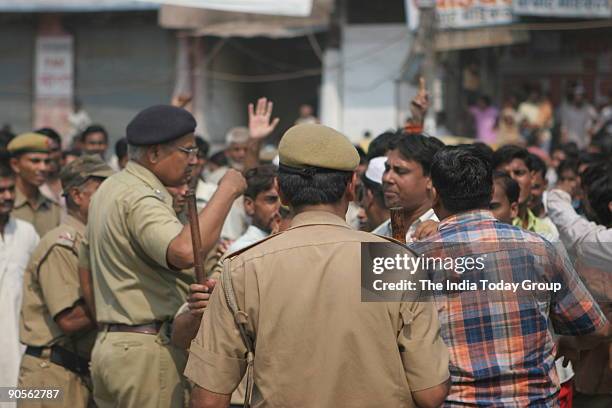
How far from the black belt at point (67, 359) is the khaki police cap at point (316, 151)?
2.30 meters

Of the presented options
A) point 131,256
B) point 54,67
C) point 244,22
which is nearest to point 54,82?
point 54,67

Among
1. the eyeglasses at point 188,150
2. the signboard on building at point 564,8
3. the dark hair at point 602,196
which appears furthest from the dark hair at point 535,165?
the signboard on building at point 564,8

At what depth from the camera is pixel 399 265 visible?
10.6 feet

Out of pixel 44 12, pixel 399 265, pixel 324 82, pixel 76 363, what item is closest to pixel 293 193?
pixel 399 265

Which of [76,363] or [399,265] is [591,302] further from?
[76,363]

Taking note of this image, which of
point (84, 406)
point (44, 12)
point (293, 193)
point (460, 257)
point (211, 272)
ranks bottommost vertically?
point (84, 406)

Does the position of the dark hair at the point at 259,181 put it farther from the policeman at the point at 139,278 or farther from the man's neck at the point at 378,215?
the policeman at the point at 139,278

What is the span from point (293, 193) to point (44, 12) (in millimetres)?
14326

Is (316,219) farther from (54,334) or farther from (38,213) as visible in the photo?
(38,213)

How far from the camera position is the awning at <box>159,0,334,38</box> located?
14.9 metres

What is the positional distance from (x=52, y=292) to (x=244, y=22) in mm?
10759

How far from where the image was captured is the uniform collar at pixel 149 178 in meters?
4.34

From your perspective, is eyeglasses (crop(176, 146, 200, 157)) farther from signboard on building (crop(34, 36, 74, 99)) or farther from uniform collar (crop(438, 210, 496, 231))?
signboard on building (crop(34, 36, 74, 99))

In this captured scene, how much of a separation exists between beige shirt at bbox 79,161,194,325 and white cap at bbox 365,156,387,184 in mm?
1484
